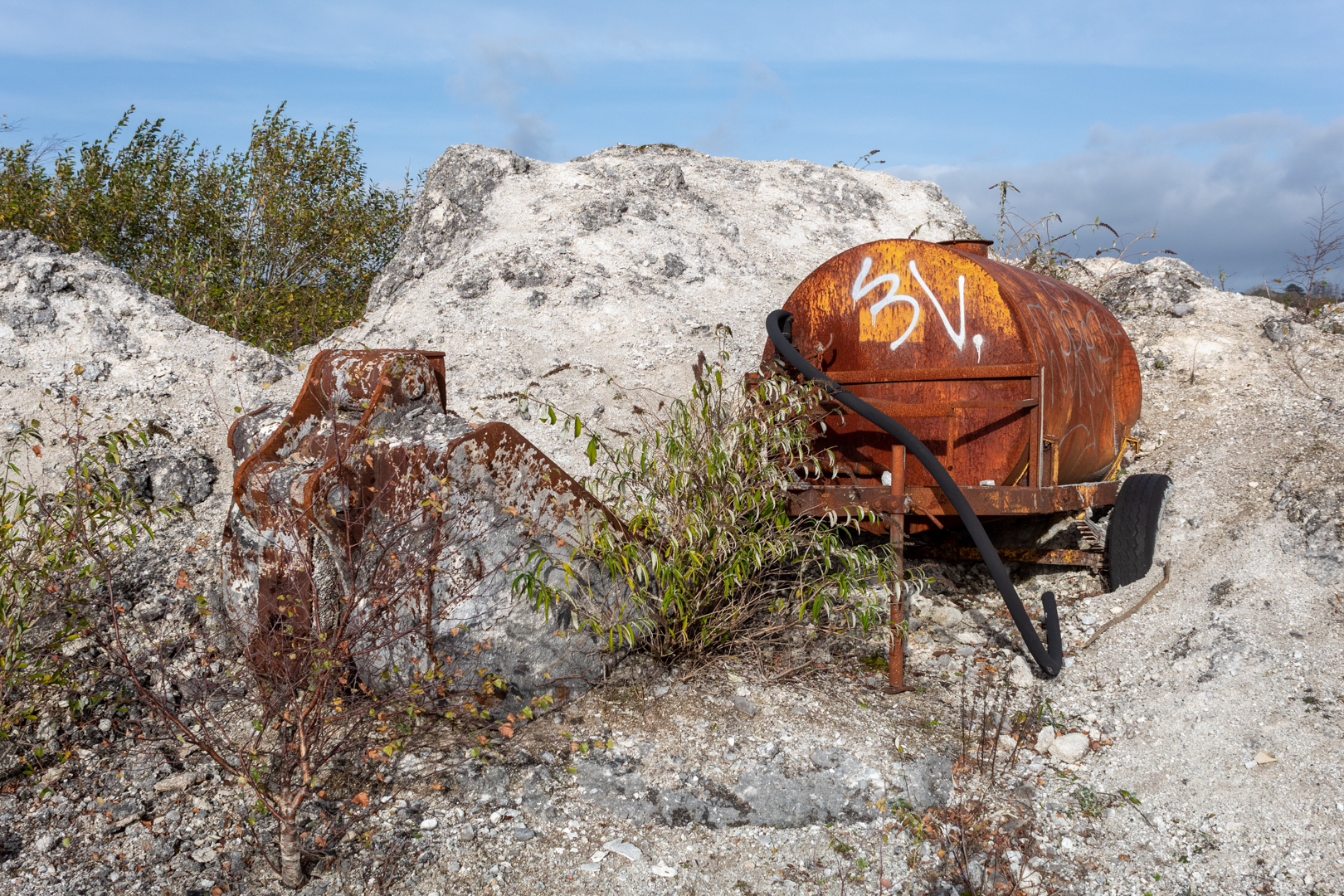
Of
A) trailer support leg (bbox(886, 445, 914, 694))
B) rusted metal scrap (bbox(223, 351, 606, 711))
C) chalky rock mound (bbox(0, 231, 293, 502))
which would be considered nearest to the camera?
rusted metal scrap (bbox(223, 351, 606, 711))

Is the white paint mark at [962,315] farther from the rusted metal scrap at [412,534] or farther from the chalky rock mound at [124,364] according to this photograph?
the chalky rock mound at [124,364]

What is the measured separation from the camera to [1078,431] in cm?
532

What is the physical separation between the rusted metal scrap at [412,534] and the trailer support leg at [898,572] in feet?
5.05

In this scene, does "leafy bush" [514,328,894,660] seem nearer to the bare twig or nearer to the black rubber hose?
the black rubber hose

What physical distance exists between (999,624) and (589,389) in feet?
13.5

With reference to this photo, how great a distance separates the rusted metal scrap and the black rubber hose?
1416 millimetres

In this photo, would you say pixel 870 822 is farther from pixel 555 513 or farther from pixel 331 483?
pixel 331 483

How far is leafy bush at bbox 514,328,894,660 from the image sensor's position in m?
4.27

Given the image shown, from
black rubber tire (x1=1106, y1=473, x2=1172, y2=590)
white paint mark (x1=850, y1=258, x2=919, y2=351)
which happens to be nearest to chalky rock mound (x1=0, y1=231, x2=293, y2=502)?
white paint mark (x1=850, y1=258, x2=919, y2=351)

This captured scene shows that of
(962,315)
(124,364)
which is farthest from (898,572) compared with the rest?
(124,364)

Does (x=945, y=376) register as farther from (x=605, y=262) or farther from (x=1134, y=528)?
(x=605, y=262)

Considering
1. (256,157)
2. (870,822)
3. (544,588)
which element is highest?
(256,157)

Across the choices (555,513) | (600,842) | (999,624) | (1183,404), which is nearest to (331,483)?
(555,513)

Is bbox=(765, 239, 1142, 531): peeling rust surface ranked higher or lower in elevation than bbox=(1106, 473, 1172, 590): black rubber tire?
higher
